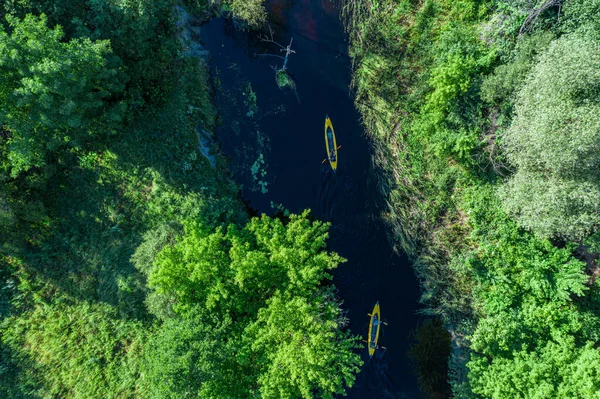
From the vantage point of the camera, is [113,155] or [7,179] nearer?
[7,179]

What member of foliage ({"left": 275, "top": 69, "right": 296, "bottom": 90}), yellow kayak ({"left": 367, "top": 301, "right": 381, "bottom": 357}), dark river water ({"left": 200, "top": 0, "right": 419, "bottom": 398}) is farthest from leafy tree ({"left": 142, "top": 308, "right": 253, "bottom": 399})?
foliage ({"left": 275, "top": 69, "right": 296, "bottom": 90})

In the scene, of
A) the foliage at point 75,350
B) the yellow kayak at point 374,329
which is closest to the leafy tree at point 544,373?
the yellow kayak at point 374,329

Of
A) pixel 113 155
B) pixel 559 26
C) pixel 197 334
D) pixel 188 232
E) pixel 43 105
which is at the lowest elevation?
pixel 197 334

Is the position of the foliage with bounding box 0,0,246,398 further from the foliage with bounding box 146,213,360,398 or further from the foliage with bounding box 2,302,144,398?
the foliage with bounding box 146,213,360,398

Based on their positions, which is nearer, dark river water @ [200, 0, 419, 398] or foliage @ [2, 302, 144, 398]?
foliage @ [2, 302, 144, 398]

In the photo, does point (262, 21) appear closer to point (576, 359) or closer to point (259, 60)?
point (259, 60)

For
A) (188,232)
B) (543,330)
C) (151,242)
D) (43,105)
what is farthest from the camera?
(151,242)

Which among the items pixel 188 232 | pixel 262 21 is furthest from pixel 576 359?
pixel 262 21
